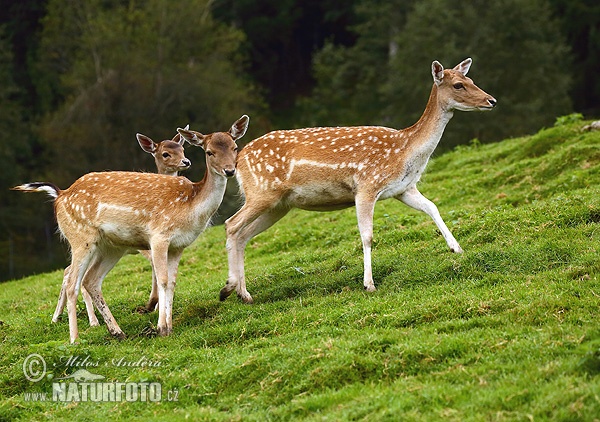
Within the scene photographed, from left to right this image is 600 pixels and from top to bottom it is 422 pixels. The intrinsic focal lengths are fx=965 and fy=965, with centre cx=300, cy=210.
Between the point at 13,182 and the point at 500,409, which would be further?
the point at 13,182

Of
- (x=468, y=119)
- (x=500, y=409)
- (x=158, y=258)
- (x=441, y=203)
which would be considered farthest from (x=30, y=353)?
(x=468, y=119)

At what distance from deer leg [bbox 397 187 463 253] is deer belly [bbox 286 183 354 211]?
2.27ft

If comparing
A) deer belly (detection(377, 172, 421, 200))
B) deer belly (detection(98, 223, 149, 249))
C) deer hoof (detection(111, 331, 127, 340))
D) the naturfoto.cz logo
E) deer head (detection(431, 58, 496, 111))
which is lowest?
deer hoof (detection(111, 331, 127, 340))

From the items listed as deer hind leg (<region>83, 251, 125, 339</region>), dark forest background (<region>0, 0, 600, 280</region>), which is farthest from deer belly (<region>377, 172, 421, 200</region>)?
dark forest background (<region>0, 0, 600, 280</region>)

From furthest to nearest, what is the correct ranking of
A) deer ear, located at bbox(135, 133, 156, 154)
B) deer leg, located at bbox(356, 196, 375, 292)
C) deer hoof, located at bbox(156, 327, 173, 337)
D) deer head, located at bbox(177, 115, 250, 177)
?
deer ear, located at bbox(135, 133, 156, 154), deer leg, located at bbox(356, 196, 375, 292), deer head, located at bbox(177, 115, 250, 177), deer hoof, located at bbox(156, 327, 173, 337)

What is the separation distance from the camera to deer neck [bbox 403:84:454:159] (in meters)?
11.4

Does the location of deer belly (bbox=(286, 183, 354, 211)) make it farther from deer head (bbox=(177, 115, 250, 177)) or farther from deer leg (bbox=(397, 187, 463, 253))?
deer head (bbox=(177, 115, 250, 177))

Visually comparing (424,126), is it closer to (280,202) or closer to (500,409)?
(280,202)

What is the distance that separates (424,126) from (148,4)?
139 ft

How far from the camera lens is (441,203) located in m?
16.3

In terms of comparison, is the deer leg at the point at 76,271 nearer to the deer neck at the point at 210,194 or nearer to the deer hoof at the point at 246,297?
the deer neck at the point at 210,194

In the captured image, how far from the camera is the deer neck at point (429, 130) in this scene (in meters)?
11.4

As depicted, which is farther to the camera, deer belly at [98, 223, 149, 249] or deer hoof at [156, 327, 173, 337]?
deer belly at [98, 223, 149, 249]

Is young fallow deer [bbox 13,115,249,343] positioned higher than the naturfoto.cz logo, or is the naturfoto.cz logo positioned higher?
young fallow deer [bbox 13,115,249,343]
